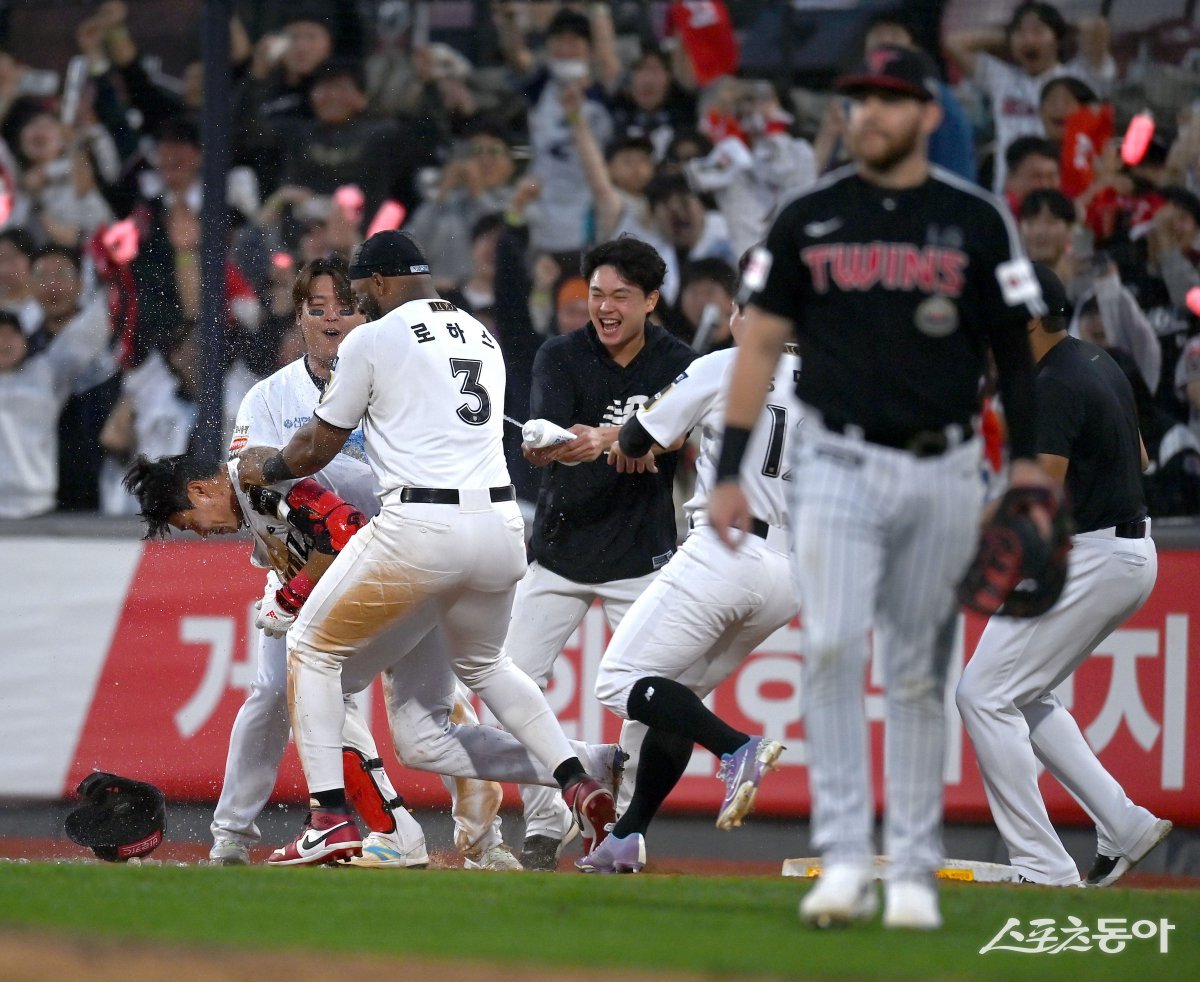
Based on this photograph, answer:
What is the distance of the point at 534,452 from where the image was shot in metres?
6.91

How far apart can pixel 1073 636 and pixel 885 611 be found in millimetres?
2705

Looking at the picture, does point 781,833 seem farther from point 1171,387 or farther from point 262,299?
point 262,299

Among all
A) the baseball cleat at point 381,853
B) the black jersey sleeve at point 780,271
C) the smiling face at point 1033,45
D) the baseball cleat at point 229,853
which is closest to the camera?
the black jersey sleeve at point 780,271

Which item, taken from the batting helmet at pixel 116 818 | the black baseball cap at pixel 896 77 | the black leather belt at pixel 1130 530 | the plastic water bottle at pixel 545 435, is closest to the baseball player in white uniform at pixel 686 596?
the plastic water bottle at pixel 545 435

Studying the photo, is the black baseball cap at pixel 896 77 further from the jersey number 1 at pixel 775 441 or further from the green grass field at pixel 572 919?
the jersey number 1 at pixel 775 441

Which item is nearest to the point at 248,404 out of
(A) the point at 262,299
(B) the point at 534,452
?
(B) the point at 534,452

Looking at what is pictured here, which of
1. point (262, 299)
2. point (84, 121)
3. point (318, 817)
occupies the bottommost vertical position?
point (318, 817)

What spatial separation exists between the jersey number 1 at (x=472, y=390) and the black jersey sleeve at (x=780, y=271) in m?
Answer: 2.20

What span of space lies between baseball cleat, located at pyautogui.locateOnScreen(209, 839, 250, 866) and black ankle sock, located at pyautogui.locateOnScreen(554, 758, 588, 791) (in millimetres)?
1450

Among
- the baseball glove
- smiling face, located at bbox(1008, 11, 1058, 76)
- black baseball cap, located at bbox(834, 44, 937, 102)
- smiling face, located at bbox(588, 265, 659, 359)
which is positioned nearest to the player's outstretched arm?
smiling face, located at bbox(588, 265, 659, 359)

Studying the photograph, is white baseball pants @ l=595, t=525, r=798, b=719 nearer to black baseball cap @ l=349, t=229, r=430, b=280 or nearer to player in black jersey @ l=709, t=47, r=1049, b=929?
black baseball cap @ l=349, t=229, r=430, b=280

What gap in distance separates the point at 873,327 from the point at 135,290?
718 centimetres

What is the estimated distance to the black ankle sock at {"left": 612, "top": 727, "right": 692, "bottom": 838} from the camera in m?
6.42

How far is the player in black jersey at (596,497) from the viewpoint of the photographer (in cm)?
735
